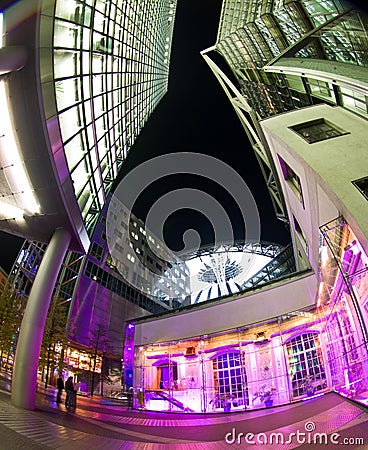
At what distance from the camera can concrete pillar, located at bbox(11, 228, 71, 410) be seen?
8883 millimetres

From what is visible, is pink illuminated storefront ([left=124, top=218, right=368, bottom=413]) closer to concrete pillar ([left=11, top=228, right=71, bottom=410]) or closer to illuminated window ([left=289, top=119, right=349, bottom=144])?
illuminated window ([left=289, top=119, right=349, bottom=144])

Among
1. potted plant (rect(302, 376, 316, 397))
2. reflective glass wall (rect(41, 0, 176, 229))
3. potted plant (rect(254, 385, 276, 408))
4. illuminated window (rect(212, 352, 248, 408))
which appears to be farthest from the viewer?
illuminated window (rect(212, 352, 248, 408))

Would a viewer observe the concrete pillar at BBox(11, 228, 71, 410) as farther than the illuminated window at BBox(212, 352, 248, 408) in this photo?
No

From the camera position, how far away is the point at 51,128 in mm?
8508

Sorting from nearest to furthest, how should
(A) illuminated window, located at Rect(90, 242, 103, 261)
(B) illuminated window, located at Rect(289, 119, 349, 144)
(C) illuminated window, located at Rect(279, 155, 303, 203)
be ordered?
(B) illuminated window, located at Rect(289, 119, 349, 144), (C) illuminated window, located at Rect(279, 155, 303, 203), (A) illuminated window, located at Rect(90, 242, 103, 261)

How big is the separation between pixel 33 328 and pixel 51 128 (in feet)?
24.1

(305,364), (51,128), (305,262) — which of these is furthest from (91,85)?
(305,364)

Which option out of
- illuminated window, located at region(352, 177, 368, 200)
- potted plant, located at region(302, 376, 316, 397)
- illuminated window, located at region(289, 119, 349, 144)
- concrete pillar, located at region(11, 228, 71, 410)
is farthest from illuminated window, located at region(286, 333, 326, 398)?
concrete pillar, located at region(11, 228, 71, 410)

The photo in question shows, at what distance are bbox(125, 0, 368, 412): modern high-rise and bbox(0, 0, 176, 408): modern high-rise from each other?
28.9 feet

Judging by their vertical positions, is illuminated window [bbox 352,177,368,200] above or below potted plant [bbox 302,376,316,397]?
above

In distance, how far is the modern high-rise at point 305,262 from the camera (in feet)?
25.6

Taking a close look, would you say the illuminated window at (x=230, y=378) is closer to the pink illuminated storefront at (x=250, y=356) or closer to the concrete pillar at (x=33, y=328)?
the pink illuminated storefront at (x=250, y=356)

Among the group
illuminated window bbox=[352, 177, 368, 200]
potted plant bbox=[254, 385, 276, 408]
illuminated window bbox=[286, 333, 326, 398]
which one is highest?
illuminated window bbox=[352, 177, 368, 200]

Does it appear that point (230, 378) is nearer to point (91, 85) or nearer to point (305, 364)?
point (305, 364)
